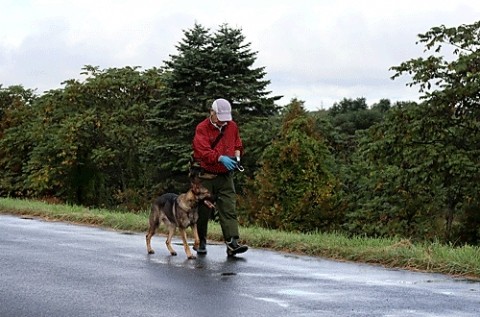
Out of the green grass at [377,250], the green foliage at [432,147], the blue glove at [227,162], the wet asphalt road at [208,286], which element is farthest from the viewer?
the green foliage at [432,147]

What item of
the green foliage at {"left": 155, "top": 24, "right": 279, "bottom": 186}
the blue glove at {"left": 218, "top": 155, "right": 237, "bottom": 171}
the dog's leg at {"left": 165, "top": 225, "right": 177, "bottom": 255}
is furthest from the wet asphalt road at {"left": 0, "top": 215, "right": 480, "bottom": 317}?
the green foliage at {"left": 155, "top": 24, "right": 279, "bottom": 186}

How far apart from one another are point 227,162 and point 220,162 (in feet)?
0.58

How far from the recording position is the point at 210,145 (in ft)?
37.4

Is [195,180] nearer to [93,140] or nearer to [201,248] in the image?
[201,248]

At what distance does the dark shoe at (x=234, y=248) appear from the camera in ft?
37.1

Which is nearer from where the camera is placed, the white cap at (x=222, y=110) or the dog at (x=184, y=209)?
the white cap at (x=222, y=110)

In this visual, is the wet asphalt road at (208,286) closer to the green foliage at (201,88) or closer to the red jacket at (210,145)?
the red jacket at (210,145)

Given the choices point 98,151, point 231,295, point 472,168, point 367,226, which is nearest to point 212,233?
point 231,295

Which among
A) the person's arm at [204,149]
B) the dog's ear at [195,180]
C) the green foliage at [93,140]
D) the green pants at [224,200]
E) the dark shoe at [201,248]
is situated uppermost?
the green foliage at [93,140]

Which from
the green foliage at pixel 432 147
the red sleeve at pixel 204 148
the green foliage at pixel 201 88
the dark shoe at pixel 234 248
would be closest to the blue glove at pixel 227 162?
the red sleeve at pixel 204 148

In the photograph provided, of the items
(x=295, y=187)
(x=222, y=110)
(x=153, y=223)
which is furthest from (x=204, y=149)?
(x=295, y=187)

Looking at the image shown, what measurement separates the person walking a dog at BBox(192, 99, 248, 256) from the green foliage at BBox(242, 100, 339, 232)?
23054 mm

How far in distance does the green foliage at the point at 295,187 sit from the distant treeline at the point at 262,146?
0.05 meters

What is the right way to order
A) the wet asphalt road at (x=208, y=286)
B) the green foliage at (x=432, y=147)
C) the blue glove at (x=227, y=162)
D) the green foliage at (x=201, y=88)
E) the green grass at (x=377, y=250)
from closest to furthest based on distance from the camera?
the wet asphalt road at (x=208, y=286), the green grass at (x=377, y=250), the blue glove at (x=227, y=162), the green foliage at (x=432, y=147), the green foliage at (x=201, y=88)
